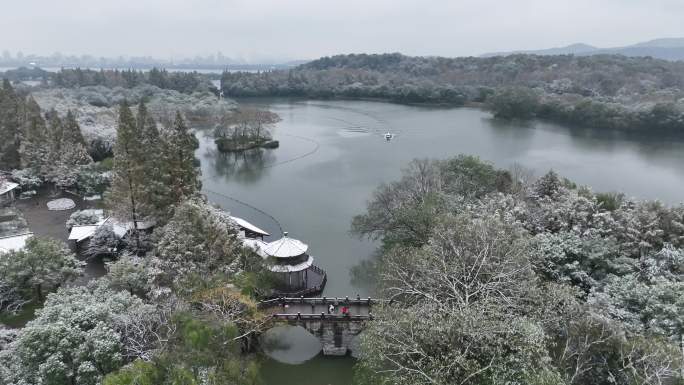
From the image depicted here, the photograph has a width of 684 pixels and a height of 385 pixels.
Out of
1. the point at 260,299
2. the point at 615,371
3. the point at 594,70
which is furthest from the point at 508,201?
the point at 594,70

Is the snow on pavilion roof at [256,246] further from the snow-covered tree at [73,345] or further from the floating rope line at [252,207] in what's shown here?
the snow-covered tree at [73,345]

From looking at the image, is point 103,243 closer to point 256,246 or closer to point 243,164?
point 256,246

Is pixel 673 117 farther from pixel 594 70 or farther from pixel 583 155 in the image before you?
pixel 594 70

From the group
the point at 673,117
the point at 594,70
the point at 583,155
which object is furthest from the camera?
the point at 594,70

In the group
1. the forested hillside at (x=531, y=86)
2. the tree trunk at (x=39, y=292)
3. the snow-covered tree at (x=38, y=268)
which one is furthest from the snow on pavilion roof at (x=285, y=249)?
the forested hillside at (x=531, y=86)

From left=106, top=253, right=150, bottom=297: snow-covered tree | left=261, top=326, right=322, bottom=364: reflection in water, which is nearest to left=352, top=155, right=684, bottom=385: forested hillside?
left=261, top=326, right=322, bottom=364: reflection in water

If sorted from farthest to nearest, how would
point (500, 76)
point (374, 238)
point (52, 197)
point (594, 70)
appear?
point (500, 76) → point (594, 70) → point (52, 197) → point (374, 238)

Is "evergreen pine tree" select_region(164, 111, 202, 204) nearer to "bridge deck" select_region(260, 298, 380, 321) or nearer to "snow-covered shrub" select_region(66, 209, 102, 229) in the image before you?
"snow-covered shrub" select_region(66, 209, 102, 229)
